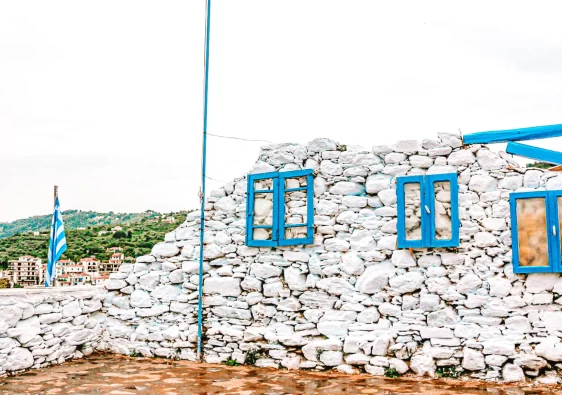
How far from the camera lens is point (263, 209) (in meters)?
8.79

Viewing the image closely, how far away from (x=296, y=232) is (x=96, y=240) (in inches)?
413

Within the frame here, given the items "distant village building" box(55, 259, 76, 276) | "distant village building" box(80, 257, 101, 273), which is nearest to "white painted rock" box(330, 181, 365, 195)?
"distant village building" box(80, 257, 101, 273)

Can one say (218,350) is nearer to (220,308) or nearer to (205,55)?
(220,308)

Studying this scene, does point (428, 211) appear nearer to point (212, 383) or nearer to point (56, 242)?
point (212, 383)

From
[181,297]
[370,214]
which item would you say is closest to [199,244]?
[181,297]

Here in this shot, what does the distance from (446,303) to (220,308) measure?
133 inches

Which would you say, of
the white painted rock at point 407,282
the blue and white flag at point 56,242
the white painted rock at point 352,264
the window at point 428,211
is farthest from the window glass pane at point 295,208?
the blue and white flag at point 56,242

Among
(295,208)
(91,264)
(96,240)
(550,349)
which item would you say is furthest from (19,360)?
(96,240)

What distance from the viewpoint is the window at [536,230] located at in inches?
277

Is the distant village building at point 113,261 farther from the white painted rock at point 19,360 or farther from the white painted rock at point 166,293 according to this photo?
the white painted rock at point 19,360

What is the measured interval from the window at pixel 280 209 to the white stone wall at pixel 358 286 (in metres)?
0.15

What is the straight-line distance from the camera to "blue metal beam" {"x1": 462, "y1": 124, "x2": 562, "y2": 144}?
747cm

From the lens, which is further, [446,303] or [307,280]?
[307,280]

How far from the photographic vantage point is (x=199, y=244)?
30.1ft
